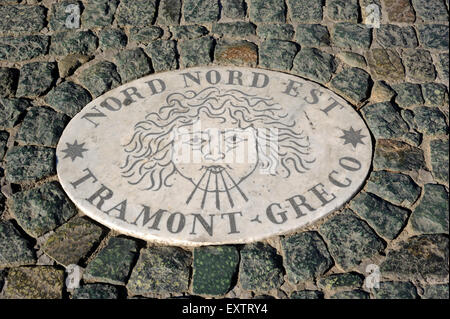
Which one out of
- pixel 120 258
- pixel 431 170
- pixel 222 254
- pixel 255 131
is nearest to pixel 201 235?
pixel 222 254

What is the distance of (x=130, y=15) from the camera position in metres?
4.54

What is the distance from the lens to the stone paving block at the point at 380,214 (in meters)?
3.13

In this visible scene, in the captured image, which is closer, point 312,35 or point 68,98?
point 68,98

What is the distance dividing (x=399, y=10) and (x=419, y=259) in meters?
2.36

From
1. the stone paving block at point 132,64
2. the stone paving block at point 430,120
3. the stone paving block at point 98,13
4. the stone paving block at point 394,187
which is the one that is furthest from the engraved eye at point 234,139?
the stone paving block at point 98,13

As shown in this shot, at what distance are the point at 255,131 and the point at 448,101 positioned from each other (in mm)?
1406

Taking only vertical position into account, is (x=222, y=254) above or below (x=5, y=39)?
below

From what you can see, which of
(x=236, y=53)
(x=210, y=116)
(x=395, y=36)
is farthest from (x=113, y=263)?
(x=395, y=36)

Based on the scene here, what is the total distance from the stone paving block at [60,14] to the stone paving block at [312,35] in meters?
1.91

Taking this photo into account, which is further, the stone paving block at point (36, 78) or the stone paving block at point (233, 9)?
the stone paving block at point (233, 9)

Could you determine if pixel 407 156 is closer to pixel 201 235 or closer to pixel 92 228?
pixel 201 235

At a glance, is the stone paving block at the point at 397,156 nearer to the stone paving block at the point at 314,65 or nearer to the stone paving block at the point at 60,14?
the stone paving block at the point at 314,65

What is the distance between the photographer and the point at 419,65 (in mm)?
4047

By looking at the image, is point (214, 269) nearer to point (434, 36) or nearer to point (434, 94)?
point (434, 94)
